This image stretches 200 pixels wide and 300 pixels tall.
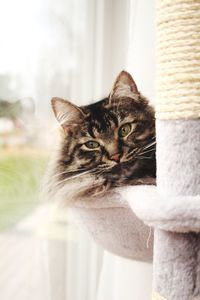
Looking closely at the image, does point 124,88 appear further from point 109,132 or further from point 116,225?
point 116,225

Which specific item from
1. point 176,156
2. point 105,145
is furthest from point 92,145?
point 176,156

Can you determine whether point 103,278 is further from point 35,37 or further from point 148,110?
point 35,37

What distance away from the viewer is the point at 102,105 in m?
0.96

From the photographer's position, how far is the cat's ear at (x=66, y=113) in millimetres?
929

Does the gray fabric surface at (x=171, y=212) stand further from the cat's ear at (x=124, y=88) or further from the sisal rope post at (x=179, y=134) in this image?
the cat's ear at (x=124, y=88)

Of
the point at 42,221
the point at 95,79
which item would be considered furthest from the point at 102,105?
the point at 42,221

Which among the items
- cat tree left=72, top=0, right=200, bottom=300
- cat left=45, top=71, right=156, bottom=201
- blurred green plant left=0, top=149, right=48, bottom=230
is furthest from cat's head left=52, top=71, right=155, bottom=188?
blurred green plant left=0, top=149, right=48, bottom=230

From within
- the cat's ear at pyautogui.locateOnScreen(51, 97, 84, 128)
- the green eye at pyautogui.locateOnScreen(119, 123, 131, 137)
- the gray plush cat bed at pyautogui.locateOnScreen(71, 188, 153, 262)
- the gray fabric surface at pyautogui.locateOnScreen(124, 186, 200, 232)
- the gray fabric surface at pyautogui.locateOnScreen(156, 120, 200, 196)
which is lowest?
the gray plush cat bed at pyautogui.locateOnScreen(71, 188, 153, 262)

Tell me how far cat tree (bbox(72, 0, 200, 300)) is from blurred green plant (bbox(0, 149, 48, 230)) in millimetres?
659

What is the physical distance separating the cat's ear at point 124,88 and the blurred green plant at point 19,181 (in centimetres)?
45

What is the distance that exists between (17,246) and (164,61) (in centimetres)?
87

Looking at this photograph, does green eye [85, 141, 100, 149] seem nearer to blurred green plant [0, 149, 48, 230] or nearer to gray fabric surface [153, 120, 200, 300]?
gray fabric surface [153, 120, 200, 300]

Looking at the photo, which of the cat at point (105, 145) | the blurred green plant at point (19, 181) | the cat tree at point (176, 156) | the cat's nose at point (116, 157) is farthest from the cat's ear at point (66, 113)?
the blurred green plant at point (19, 181)

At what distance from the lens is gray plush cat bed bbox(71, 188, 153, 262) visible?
839 mm
